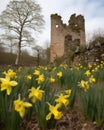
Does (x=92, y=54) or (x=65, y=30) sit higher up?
(x=65, y=30)

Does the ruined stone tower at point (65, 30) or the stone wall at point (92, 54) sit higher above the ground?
the ruined stone tower at point (65, 30)

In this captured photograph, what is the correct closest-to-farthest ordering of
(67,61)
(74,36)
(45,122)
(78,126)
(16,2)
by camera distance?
(45,122), (78,126), (67,61), (16,2), (74,36)

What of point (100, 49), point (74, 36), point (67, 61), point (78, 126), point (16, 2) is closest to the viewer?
point (78, 126)

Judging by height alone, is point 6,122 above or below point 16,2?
below

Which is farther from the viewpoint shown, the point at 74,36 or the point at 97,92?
the point at 74,36

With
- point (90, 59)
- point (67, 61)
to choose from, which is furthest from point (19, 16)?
point (90, 59)

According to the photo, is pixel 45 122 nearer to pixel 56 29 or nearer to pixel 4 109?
pixel 4 109

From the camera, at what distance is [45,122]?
2098mm

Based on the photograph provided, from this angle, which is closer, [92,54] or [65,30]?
[92,54]

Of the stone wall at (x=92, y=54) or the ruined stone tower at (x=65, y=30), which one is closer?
the stone wall at (x=92, y=54)

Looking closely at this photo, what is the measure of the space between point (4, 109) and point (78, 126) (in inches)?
31.0

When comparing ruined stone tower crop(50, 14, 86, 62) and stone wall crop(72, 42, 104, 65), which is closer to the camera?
stone wall crop(72, 42, 104, 65)

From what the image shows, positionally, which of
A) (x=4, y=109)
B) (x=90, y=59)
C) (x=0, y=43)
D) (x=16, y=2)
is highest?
(x=16, y=2)

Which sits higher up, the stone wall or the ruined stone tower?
the ruined stone tower
